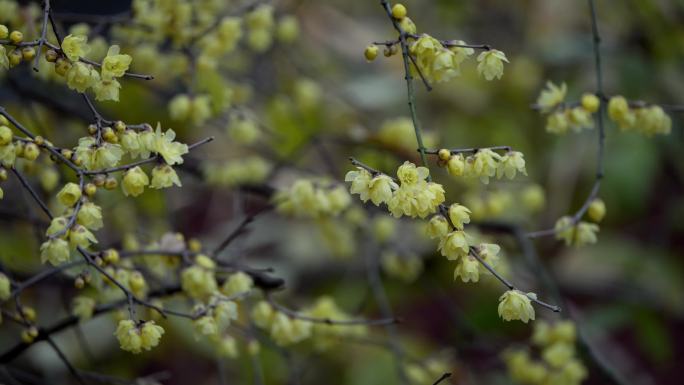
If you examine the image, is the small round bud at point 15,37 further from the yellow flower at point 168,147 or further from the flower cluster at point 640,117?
the flower cluster at point 640,117

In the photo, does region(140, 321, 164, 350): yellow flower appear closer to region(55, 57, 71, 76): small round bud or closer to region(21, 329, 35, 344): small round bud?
region(21, 329, 35, 344): small round bud

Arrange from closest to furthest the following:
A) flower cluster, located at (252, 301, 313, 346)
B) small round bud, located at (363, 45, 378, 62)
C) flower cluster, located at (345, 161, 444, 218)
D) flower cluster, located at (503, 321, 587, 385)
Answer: flower cluster, located at (345, 161, 444, 218) → small round bud, located at (363, 45, 378, 62) → flower cluster, located at (252, 301, 313, 346) → flower cluster, located at (503, 321, 587, 385)

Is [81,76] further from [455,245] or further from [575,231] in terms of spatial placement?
[575,231]

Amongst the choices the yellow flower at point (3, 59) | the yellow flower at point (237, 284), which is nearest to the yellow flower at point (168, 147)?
the yellow flower at point (3, 59)

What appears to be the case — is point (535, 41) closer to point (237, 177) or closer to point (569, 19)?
point (569, 19)

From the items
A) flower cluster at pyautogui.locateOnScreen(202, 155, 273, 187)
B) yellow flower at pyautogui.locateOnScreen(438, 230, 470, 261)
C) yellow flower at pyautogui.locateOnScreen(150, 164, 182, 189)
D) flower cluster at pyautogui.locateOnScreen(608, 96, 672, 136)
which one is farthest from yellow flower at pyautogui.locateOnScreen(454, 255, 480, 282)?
flower cluster at pyautogui.locateOnScreen(202, 155, 273, 187)

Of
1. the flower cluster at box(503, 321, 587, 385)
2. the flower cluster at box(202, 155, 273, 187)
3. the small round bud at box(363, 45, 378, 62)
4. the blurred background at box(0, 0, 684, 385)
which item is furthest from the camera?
the blurred background at box(0, 0, 684, 385)
